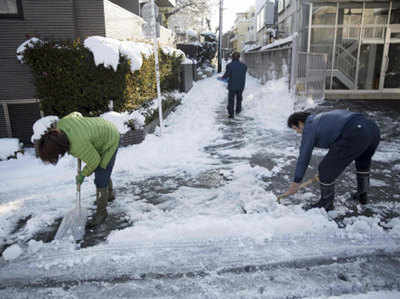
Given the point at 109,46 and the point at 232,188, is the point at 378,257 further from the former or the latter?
the point at 109,46

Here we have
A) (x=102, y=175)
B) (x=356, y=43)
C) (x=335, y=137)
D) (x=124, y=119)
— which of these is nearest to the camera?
(x=335, y=137)

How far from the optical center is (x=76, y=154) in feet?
9.87

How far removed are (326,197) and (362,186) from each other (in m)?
0.58

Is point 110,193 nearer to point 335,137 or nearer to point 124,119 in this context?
point 124,119

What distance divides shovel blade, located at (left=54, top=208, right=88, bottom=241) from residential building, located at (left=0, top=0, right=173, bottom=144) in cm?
466

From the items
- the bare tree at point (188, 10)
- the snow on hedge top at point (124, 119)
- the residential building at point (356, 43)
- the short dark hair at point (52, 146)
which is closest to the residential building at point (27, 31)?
the snow on hedge top at point (124, 119)

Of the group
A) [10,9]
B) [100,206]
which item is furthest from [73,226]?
[10,9]

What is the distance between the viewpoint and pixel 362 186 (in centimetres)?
370

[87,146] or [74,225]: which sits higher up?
[87,146]

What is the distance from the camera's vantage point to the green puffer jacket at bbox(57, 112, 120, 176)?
9.80 feet

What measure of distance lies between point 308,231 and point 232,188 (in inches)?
54.6

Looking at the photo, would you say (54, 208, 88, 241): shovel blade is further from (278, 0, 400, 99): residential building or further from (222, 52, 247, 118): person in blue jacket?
(278, 0, 400, 99): residential building

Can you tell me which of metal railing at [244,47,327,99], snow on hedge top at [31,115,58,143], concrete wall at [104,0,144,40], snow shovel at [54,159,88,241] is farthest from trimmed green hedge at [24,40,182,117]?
metal railing at [244,47,327,99]

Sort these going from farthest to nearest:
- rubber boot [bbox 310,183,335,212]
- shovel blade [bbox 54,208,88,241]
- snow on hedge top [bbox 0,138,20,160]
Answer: snow on hedge top [bbox 0,138,20,160]
rubber boot [bbox 310,183,335,212]
shovel blade [bbox 54,208,88,241]
